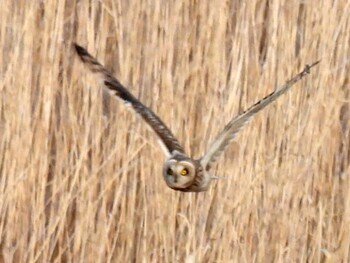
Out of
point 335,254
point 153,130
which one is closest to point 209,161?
point 153,130

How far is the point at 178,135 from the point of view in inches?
85.4

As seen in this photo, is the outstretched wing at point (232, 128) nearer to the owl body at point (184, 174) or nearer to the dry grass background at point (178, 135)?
the owl body at point (184, 174)

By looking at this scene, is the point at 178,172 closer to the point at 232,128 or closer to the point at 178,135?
the point at 232,128

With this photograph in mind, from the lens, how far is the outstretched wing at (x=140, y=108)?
179 cm

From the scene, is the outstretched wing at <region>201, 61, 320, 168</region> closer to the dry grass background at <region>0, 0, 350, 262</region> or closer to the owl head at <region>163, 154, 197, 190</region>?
the owl head at <region>163, 154, 197, 190</region>

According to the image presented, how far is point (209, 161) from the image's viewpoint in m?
1.82

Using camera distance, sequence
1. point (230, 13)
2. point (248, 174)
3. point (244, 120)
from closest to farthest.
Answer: point (244, 120)
point (248, 174)
point (230, 13)

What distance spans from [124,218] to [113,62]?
36 centimetres

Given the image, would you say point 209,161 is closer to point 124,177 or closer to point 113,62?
point 124,177

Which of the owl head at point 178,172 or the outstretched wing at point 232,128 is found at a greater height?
the outstretched wing at point 232,128

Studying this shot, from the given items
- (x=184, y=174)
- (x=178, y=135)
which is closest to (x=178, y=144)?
(x=184, y=174)

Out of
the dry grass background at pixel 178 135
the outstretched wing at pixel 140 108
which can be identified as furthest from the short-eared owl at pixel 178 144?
the dry grass background at pixel 178 135

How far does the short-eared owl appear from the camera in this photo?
1.73 m

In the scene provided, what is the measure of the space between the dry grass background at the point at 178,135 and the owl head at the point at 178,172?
1.21 ft
